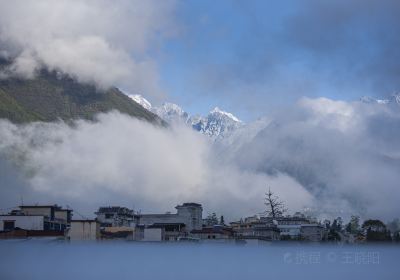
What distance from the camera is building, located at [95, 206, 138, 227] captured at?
138 m

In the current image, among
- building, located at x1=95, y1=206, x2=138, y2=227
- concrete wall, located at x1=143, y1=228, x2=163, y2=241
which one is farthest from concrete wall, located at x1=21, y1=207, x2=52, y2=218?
concrete wall, located at x1=143, y1=228, x2=163, y2=241

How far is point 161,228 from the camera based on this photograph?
12938cm

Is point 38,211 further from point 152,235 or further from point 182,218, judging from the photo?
point 182,218

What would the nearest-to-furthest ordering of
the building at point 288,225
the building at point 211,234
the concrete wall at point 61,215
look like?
the concrete wall at point 61,215
the building at point 211,234
the building at point 288,225

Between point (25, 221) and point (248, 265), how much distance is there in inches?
2196

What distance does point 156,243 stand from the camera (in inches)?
4961

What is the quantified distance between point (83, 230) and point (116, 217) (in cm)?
2479

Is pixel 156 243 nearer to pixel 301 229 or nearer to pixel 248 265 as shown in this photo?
pixel 301 229

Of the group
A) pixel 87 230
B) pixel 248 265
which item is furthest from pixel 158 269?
pixel 87 230

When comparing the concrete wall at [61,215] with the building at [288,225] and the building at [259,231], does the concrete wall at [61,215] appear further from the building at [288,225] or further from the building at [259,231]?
the building at [288,225]

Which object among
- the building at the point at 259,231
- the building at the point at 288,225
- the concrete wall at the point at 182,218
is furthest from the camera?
the building at the point at 288,225

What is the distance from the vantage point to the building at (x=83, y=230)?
112938 mm

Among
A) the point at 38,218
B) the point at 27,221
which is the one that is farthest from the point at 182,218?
the point at 27,221

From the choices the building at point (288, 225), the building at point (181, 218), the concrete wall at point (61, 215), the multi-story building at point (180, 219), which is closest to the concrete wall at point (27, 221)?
the concrete wall at point (61, 215)
